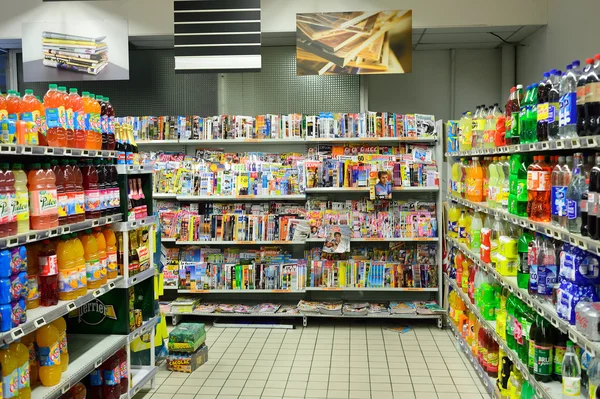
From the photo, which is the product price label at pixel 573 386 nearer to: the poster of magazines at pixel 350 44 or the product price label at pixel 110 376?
the product price label at pixel 110 376

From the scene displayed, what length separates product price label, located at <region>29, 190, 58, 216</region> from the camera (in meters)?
3.32

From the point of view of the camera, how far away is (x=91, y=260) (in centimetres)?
393

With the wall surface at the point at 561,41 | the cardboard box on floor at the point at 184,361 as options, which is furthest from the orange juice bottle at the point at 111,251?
the wall surface at the point at 561,41

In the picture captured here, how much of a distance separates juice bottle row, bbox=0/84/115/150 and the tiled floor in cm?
224

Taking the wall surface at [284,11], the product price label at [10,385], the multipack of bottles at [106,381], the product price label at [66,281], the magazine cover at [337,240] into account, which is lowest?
the multipack of bottles at [106,381]

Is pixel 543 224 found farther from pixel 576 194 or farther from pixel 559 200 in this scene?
pixel 576 194

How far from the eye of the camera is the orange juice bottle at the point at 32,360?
3453mm

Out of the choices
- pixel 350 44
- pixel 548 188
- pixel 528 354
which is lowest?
pixel 528 354

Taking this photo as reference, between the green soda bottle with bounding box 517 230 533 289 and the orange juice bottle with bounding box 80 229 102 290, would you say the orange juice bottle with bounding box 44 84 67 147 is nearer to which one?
the orange juice bottle with bounding box 80 229 102 290

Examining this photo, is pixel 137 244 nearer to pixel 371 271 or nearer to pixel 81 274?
pixel 81 274

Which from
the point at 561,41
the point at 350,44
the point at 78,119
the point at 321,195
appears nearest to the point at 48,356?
the point at 78,119

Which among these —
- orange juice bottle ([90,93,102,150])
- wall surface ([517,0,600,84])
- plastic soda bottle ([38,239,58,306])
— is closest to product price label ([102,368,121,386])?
plastic soda bottle ([38,239,58,306])

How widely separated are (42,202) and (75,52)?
416 centimetres

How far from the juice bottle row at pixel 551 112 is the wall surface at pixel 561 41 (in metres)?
1.25
